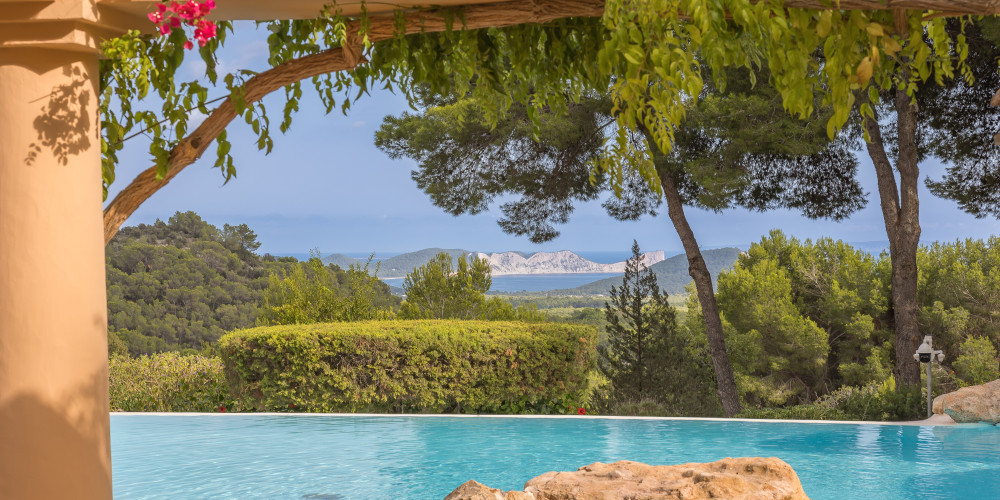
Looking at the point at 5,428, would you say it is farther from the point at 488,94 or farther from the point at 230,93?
the point at 488,94

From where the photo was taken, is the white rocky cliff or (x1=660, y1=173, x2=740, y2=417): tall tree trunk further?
the white rocky cliff

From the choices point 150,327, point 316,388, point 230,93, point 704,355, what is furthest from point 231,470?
point 150,327

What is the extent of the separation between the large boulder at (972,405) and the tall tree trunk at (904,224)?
1.27m

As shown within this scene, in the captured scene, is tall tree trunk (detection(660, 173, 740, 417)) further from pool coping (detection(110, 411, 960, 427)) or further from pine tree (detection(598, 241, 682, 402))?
pool coping (detection(110, 411, 960, 427))

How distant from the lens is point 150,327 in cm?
1850

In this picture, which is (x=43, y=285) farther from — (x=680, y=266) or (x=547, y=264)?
(x=547, y=264)

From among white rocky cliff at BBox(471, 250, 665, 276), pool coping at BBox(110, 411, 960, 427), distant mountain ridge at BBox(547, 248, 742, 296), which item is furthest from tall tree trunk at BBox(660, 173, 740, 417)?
white rocky cliff at BBox(471, 250, 665, 276)

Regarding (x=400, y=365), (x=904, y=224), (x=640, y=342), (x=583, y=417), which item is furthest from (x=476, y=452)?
(x=904, y=224)

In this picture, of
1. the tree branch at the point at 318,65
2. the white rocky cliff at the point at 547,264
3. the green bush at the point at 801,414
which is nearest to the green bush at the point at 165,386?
the green bush at the point at 801,414

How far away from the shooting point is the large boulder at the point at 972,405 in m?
9.02

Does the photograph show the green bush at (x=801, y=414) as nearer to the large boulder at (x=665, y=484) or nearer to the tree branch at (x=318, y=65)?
the large boulder at (x=665, y=484)

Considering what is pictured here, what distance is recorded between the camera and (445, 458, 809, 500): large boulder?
3.87 metres

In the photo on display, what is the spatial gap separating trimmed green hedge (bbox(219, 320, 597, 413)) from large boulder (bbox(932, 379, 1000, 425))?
4.19 metres

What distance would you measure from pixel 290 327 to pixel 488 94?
6.59 metres
